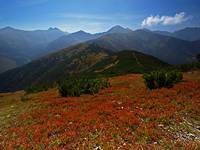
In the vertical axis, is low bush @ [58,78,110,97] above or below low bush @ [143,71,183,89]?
below

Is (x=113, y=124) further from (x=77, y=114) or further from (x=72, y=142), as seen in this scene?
(x=77, y=114)

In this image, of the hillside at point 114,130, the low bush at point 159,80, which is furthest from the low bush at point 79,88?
the hillside at point 114,130

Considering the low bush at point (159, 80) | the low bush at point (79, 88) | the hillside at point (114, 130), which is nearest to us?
the hillside at point (114, 130)

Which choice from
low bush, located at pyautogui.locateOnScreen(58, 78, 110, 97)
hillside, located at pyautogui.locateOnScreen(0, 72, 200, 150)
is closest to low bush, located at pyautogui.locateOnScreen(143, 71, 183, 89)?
low bush, located at pyautogui.locateOnScreen(58, 78, 110, 97)

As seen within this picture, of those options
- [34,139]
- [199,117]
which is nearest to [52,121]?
[34,139]

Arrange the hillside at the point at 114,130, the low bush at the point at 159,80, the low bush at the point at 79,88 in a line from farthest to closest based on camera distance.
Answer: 1. the low bush at the point at 79,88
2. the low bush at the point at 159,80
3. the hillside at the point at 114,130

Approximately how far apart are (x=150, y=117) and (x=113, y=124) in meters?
2.75

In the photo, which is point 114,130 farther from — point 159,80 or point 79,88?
point 79,88

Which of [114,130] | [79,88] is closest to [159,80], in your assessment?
[79,88]

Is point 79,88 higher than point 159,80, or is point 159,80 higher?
point 159,80

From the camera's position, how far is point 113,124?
1513 cm

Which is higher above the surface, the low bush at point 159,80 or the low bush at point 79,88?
the low bush at point 159,80

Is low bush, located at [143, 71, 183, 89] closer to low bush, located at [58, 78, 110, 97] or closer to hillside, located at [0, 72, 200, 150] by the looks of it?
low bush, located at [58, 78, 110, 97]

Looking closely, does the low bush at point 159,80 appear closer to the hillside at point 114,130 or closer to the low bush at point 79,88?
the low bush at point 79,88
